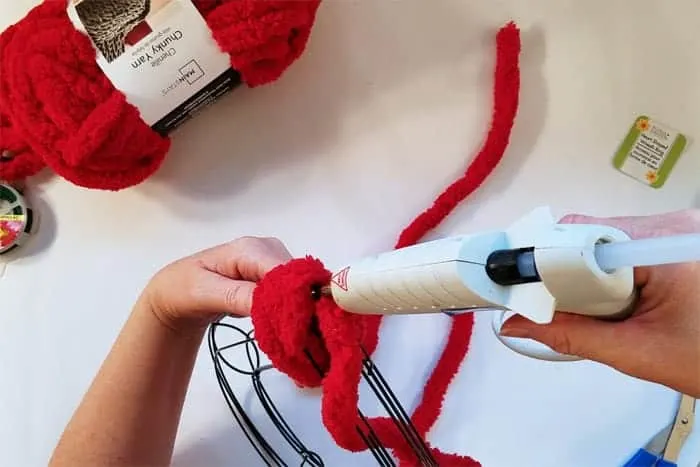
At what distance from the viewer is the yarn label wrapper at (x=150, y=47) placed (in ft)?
2.39

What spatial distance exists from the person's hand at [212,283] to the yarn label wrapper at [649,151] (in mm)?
415

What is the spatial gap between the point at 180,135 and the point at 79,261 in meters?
0.17

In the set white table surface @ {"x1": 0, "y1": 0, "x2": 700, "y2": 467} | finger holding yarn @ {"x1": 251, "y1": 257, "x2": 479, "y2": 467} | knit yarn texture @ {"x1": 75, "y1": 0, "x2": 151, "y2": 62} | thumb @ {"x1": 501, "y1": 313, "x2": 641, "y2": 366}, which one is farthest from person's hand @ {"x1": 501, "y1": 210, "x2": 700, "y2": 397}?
knit yarn texture @ {"x1": 75, "y1": 0, "x2": 151, "y2": 62}

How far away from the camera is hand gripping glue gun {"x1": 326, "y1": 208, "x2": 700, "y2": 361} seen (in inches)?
15.1

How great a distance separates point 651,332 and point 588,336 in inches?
1.5

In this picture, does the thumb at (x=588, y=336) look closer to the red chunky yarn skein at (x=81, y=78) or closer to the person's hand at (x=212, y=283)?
the person's hand at (x=212, y=283)

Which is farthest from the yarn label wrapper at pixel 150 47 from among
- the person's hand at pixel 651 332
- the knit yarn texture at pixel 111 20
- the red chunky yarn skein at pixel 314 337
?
the person's hand at pixel 651 332

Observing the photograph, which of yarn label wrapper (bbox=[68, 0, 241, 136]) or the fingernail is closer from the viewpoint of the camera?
the fingernail

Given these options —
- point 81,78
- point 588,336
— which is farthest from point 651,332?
point 81,78

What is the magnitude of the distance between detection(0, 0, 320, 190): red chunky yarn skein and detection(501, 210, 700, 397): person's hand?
1.25 feet

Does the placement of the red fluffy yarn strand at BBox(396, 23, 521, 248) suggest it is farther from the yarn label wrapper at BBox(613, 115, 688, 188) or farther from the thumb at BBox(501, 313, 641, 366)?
the thumb at BBox(501, 313, 641, 366)

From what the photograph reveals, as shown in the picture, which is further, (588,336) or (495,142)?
(495,142)

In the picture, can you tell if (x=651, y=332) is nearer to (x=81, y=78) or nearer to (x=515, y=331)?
(x=515, y=331)

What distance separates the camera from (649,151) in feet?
2.81
